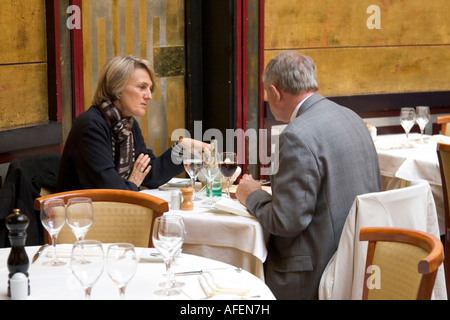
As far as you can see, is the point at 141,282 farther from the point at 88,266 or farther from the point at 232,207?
the point at 232,207

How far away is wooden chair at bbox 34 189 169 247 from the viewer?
9.12 ft

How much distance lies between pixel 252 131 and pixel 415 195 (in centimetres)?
286

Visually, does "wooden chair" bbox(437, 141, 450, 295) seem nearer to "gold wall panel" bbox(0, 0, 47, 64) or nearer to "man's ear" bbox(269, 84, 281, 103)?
"man's ear" bbox(269, 84, 281, 103)

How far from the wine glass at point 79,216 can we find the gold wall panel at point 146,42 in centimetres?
262

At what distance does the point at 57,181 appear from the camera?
342 centimetres

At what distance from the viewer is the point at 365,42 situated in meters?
5.97

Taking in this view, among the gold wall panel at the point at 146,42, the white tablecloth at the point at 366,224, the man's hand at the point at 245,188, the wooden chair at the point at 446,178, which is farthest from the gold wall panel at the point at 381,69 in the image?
the white tablecloth at the point at 366,224

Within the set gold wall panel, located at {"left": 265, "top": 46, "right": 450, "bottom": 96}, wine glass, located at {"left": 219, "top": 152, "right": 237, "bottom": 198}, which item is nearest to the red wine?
wine glass, located at {"left": 219, "top": 152, "right": 237, "bottom": 198}

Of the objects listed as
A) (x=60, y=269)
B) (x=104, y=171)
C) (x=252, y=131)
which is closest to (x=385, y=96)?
(x=252, y=131)

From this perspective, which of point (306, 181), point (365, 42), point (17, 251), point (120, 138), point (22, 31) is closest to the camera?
point (17, 251)

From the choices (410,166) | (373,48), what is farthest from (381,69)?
(410,166)

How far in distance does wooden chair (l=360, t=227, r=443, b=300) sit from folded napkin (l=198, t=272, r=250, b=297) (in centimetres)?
47

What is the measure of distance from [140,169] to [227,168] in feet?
1.90

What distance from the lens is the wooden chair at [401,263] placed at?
1937 mm
